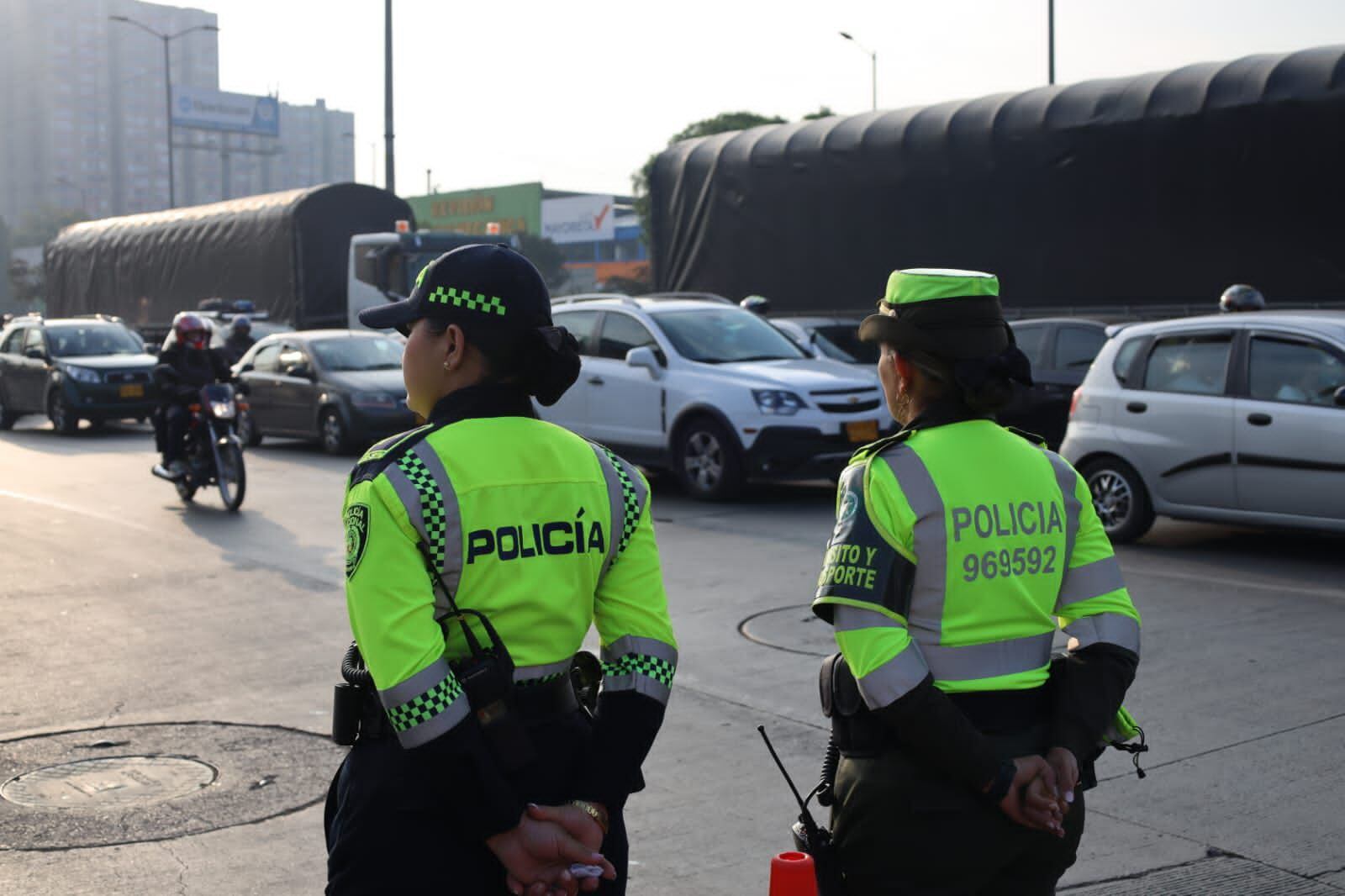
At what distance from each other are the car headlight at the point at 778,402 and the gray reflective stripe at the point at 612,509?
1066cm

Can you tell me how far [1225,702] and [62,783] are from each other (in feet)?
15.0

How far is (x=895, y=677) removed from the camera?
264cm

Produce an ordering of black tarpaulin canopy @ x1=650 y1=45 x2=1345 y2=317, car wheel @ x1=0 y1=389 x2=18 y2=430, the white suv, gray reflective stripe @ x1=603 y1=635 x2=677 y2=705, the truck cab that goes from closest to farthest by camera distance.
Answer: gray reflective stripe @ x1=603 y1=635 x2=677 y2=705
the white suv
black tarpaulin canopy @ x1=650 y1=45 x2=1345 y2=317
car wheel @ x1=0 y1=389 x2=18 y2=430
the truck cab

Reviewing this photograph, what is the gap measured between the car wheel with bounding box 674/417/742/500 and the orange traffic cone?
425 inches

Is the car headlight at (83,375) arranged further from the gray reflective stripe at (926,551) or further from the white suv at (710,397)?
A: the gray reflective stripe at (926,551)

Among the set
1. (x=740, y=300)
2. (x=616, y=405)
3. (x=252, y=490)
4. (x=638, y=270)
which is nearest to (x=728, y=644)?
(x=616, y=405)

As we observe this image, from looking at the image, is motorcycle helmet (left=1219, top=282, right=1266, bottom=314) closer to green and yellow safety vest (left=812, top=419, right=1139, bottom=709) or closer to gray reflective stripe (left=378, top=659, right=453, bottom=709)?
green and yellow safety vest (left=812, top=419, right=1139, bottom=709)

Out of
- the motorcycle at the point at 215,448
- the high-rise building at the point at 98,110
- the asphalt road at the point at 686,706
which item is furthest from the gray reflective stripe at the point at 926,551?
the high-rise building at the point at 98,110

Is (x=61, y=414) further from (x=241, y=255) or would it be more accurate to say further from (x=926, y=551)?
(x=926, y=551)

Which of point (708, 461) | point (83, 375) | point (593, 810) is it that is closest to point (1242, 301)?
point (708, 461)

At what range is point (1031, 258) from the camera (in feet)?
56.1

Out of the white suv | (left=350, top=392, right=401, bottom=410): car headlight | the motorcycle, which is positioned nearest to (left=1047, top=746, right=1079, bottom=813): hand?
the white suv

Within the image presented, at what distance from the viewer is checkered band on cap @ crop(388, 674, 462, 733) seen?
2391 mm

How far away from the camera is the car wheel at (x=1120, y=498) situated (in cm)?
1086
